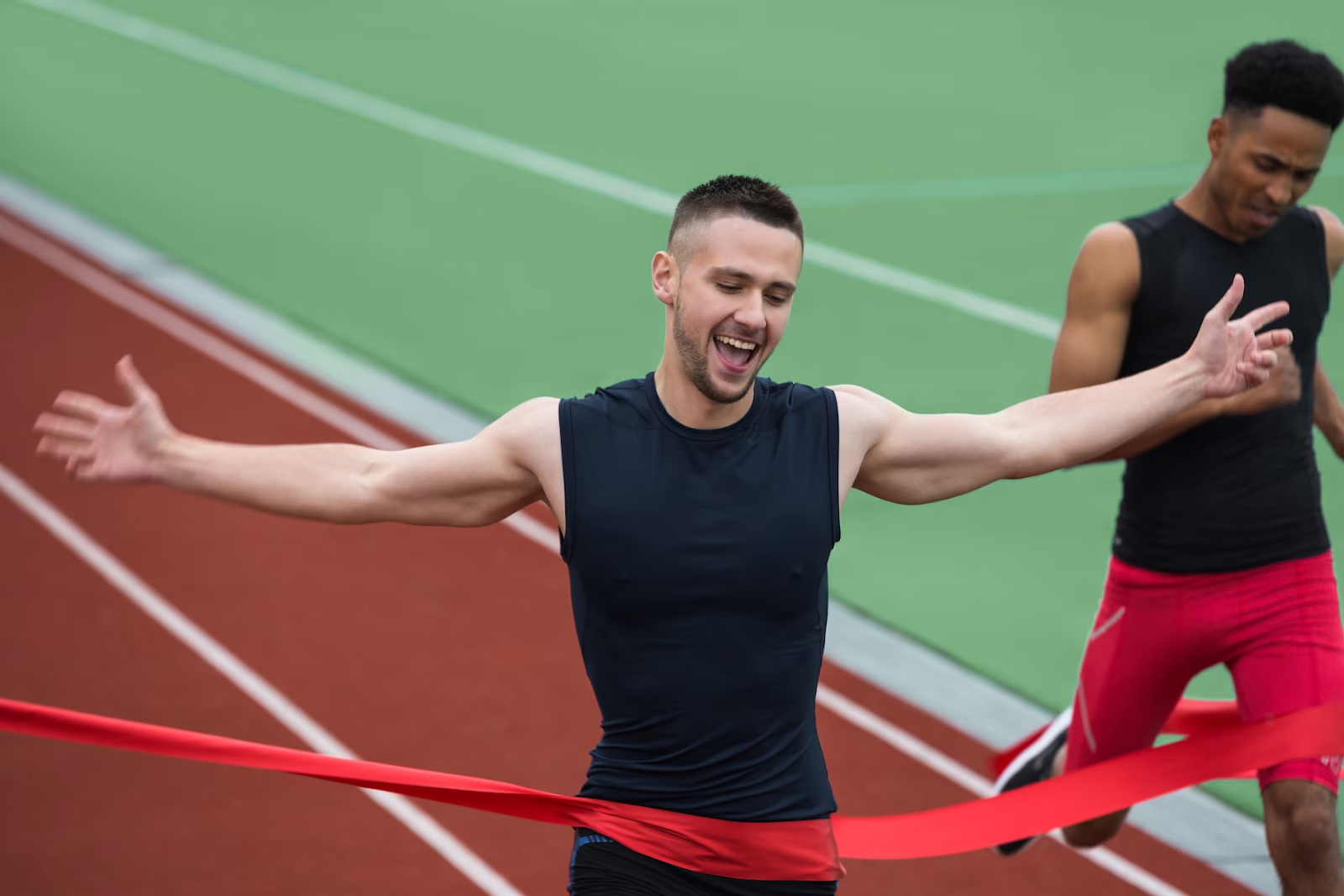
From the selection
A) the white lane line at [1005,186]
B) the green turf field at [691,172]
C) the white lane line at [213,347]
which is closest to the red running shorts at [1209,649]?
the green turf field at [691,172]

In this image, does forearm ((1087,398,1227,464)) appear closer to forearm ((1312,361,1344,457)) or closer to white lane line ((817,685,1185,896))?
forearm ((1312,361,1344,457))

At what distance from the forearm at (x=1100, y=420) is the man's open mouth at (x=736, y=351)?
0.72m

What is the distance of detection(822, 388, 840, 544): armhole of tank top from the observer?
3832 mm

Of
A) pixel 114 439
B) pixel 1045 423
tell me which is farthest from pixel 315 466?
pixel 1045 423

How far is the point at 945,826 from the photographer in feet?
15.8

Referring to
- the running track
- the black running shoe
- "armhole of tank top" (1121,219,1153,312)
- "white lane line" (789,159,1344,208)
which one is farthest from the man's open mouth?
"white lane line" (789,159,1344,208)

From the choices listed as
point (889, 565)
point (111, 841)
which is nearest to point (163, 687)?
point (111, 841)

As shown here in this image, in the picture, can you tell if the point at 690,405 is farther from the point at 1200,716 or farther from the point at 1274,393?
the point at 1200,716

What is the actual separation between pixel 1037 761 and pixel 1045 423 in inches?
89.1

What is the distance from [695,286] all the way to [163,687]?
4.54 metres

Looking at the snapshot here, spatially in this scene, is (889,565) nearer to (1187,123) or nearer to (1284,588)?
(1284,588)

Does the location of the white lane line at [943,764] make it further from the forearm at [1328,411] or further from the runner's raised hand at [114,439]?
the runner's raised hand at [114,439]

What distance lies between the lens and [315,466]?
384 centimetres

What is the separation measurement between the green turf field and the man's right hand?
446 mm
